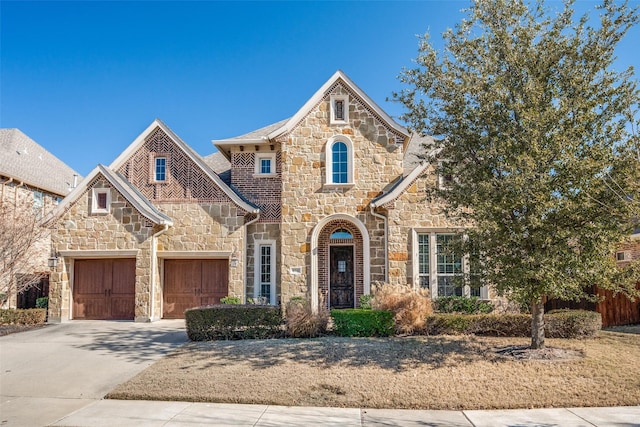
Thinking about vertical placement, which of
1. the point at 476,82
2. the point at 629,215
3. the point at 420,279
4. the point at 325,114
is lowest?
the point at 420,279

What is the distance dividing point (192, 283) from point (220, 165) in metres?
5.50

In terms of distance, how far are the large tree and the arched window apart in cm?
677

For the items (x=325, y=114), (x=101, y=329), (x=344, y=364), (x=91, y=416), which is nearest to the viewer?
(x=91, y=416)

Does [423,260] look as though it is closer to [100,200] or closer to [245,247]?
[245,247]

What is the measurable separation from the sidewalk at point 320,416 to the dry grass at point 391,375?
0.91 feet

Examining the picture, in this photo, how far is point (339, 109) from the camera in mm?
16984

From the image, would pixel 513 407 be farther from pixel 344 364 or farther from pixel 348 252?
pixel 348 252

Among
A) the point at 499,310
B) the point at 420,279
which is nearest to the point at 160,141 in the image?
the point at 420,279

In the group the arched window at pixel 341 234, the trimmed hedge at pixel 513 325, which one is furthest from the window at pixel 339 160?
the trimmed hedge at pixel 513 325

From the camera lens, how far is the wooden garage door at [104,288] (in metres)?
16.3

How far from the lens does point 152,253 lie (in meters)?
15.9

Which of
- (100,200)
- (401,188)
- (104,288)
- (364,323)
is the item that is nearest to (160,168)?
(100,200)

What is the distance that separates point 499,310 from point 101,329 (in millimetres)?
12864

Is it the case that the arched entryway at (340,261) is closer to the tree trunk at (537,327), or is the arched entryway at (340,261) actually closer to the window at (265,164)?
the window at (265,164)
